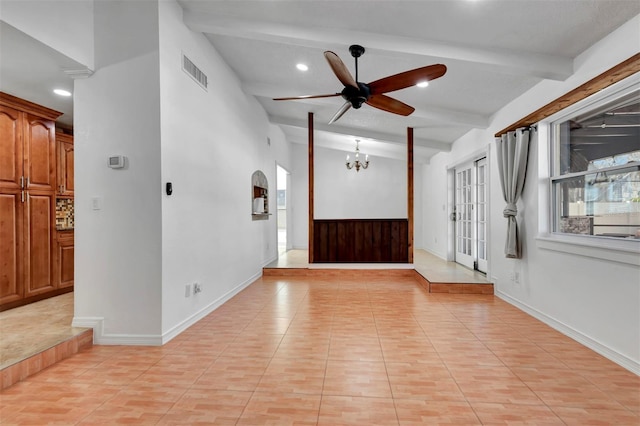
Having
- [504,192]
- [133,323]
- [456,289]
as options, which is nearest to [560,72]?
[504,192]

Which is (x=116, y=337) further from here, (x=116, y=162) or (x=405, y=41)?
(x=405, y=41)

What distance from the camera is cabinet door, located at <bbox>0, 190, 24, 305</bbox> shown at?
140 inches

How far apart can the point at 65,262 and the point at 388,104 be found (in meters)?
4.33

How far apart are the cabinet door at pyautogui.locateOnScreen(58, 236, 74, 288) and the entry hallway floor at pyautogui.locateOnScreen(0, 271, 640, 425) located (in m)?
1.86

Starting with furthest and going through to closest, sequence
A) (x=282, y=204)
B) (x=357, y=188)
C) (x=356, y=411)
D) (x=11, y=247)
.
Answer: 1. (x=282, y=204)
2. (x=357, y=188)
3. (x=11, y=247)
4. (x=356, y=411)

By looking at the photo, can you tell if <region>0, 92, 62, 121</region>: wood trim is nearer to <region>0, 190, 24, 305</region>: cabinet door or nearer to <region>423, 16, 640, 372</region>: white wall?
<region>0, 190, 24, 305</region>: cabinet door

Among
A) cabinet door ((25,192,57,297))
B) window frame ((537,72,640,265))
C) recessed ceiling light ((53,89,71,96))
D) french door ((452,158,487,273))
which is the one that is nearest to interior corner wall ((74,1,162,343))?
recessed ceiling light ((53,89,71,96))

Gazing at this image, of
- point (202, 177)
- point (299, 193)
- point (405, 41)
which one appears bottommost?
point (202, 177)

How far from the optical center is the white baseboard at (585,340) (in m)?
2.56

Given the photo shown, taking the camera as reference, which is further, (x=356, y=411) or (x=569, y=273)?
(x=569, y=273)

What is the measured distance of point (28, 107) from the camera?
3.79m

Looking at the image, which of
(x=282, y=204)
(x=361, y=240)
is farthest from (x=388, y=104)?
(x=282, y=204)

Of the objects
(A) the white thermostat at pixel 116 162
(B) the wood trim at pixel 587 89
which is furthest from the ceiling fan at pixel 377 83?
(A) the white thermostat at pixel 116 162

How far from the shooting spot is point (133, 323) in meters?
3.03
